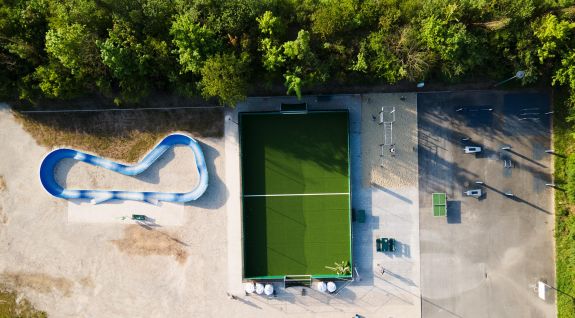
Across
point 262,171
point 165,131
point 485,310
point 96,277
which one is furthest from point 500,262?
point 96,277

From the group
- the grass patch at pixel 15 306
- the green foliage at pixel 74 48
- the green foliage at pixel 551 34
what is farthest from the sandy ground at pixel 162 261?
the green foliage at pixel 551 34

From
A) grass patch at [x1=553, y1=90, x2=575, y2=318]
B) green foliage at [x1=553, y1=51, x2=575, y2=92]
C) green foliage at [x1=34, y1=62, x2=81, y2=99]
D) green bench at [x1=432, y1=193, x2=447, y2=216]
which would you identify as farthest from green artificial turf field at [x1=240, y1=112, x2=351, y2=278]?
grass patch at [x1=553, y1=90, x2=575, y2=318]

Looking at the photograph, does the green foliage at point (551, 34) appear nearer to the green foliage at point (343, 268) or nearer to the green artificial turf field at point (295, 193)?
the green artificial turf field at point (295, 193)

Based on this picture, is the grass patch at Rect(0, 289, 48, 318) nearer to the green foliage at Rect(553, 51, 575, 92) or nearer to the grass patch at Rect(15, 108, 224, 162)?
the grass patch at Rect(15, 108, 224, 162)

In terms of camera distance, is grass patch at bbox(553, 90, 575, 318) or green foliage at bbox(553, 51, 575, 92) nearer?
green foliage at bbox(553, 51, 575, 92)

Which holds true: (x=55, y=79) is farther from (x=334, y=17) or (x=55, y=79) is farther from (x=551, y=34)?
(x=551, y=34)

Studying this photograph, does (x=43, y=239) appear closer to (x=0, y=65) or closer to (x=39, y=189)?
(x=39, y=189)
